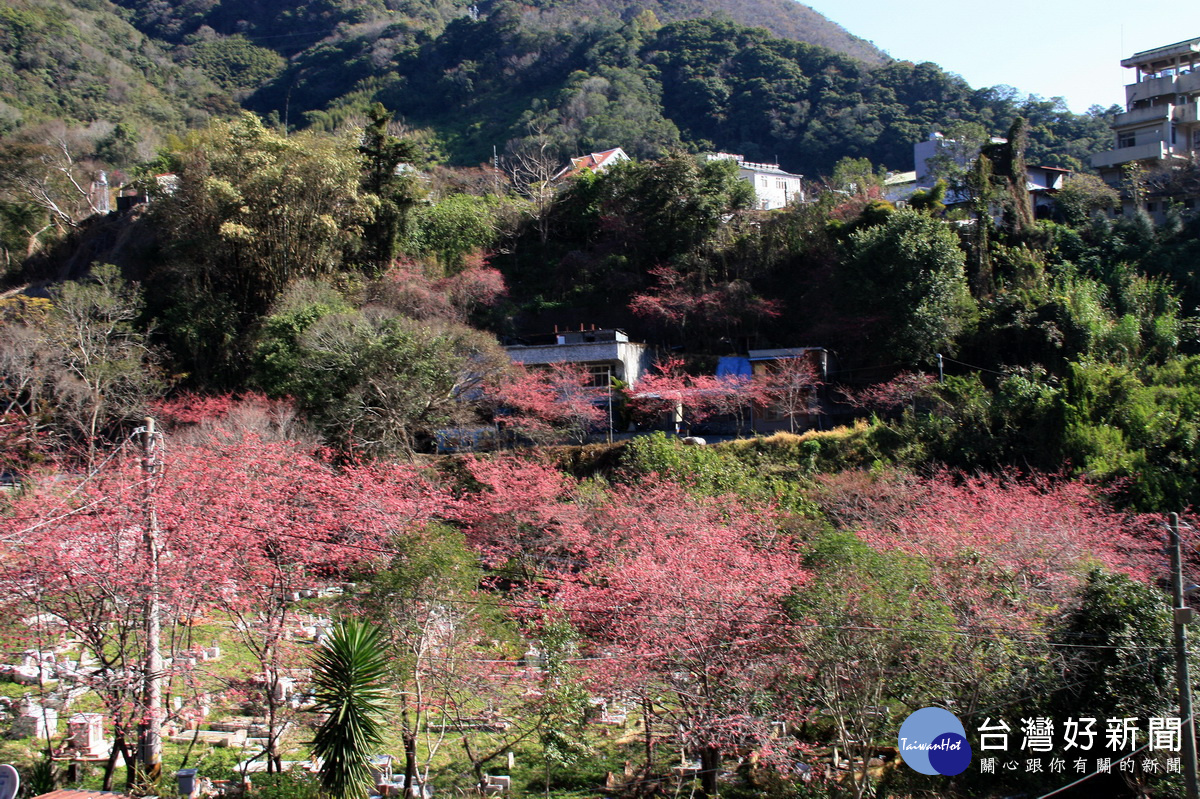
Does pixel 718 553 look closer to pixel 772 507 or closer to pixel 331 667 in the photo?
pixel 772 507

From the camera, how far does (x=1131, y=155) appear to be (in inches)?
1302

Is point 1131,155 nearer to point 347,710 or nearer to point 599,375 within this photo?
point 599,375

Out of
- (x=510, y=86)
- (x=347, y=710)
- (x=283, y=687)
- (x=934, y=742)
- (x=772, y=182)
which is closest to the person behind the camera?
(x=347, y=710)

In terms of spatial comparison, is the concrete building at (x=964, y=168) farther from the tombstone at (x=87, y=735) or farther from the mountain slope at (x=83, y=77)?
the mountain slope at (x=83, y=77)

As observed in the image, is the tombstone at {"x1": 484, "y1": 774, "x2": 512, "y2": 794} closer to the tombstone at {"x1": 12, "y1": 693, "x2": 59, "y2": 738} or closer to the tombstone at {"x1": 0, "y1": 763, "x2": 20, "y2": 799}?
the tombstone at {"x1": 0, "y1": 763, "x2": 20, "y2": 799}

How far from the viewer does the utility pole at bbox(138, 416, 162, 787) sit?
32.4 feet

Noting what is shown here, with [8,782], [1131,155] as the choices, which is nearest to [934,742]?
[8,782]

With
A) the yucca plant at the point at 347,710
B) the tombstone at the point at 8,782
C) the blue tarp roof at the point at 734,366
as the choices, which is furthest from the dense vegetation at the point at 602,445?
the tombstone at the point at 8,782

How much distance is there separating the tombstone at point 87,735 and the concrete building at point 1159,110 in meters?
35.8

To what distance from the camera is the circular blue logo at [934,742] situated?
1049 cm

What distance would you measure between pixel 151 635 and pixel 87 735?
3649mm

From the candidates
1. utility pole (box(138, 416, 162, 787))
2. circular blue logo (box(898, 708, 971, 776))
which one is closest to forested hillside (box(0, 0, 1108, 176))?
utility pole (box(138, 416, 162, 787))

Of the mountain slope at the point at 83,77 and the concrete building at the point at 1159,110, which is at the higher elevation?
the mountain slope at the point at 83,77

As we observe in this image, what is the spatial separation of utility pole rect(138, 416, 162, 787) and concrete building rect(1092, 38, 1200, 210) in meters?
34.6
